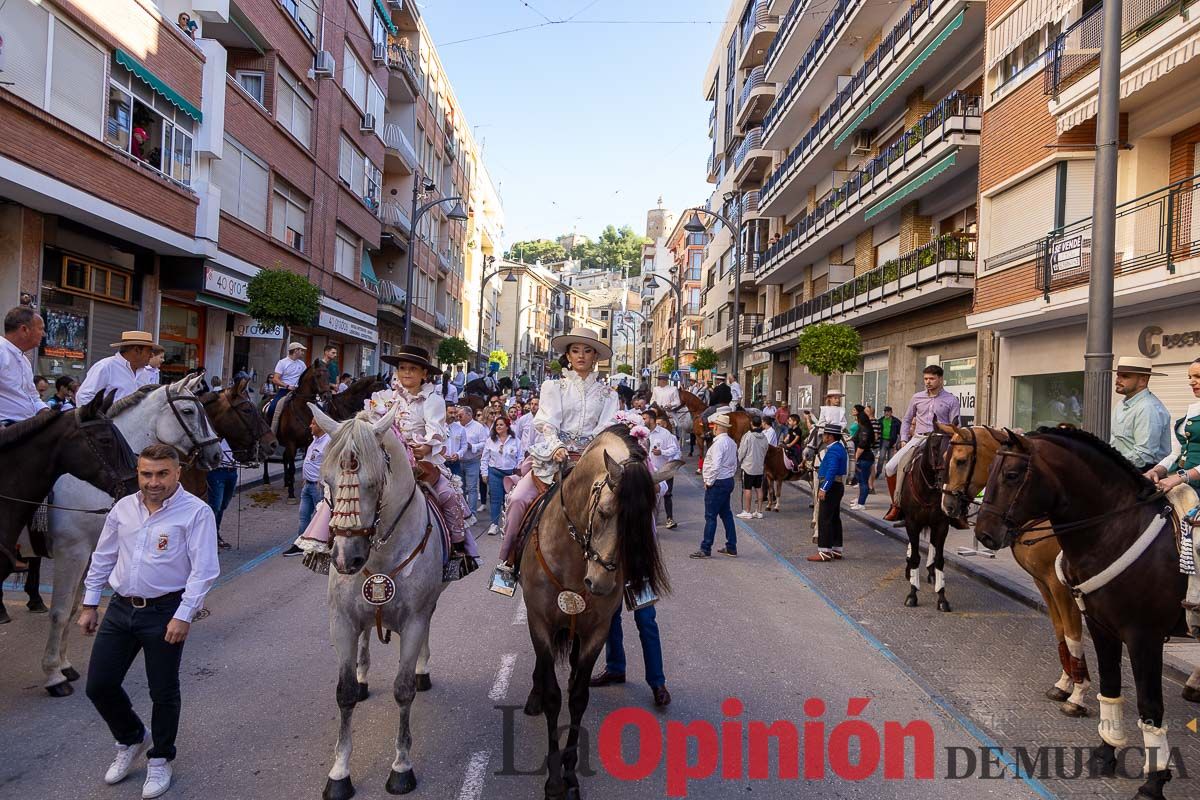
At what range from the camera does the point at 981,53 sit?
61.8ft

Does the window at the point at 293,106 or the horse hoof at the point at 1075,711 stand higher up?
the window at the point at 293,106

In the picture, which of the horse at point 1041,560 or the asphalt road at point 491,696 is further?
the horse at point 1041,560

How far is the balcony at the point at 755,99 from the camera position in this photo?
122 ft

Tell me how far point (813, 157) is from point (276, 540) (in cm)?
2522

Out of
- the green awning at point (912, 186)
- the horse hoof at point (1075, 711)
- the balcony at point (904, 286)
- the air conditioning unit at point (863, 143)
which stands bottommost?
the horse hoof at point (1075, 711)

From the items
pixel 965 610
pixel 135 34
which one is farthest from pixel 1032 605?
pixel 135 34

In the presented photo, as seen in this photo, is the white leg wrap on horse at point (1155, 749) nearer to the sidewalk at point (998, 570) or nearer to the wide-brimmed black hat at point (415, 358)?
the sidewalk at point (998, 570)

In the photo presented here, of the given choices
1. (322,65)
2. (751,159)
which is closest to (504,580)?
(322,65)

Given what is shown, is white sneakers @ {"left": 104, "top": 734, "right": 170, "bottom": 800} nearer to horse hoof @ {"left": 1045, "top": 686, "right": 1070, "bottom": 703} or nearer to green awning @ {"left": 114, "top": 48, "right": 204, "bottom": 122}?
horse hoof @ {"left": 1045, "top": 686, "right": 1070, "bottom": 703}

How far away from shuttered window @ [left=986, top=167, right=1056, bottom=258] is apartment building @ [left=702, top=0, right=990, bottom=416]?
2.18 m

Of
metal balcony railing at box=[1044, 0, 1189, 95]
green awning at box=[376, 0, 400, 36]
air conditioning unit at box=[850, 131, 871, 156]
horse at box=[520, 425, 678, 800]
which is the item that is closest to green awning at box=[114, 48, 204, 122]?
horse at box=[520, 425, 678, 800]

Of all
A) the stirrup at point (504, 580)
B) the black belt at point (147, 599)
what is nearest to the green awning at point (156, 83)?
the black belt at point (147, 599)

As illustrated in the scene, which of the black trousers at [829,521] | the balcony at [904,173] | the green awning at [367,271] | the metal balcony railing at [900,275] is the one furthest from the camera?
the green awning at [367,271]

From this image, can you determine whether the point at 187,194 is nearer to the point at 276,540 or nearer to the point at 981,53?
the point at 276,540
